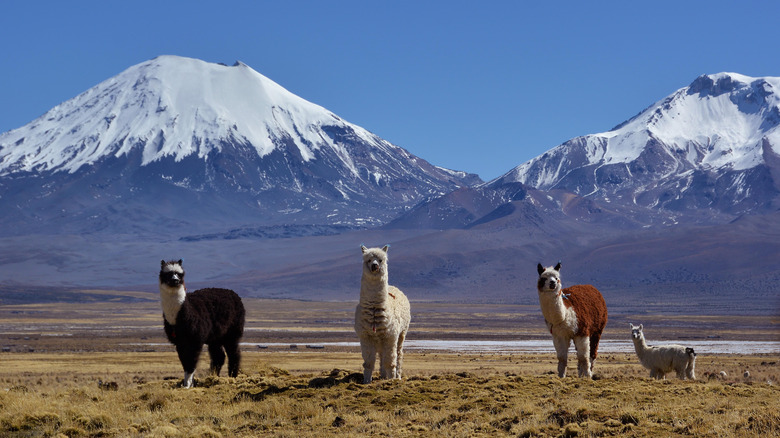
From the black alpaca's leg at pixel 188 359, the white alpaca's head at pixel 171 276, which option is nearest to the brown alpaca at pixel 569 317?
the black alpaca's leg at pixel 188 359

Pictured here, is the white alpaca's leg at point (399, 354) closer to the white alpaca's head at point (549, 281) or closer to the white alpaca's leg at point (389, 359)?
the white alpaca's leg at point (389, 359)

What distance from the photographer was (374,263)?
18906 mm

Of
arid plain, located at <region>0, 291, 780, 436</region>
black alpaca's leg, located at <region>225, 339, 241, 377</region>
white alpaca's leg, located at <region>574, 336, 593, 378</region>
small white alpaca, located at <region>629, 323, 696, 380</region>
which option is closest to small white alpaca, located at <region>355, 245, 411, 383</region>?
arid plain, located at <region>0, 291, 780, 436</region>

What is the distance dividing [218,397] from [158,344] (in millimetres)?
47106

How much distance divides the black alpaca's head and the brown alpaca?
724 centimetres

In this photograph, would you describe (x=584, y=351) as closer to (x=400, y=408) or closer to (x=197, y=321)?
(x=400, y=408)

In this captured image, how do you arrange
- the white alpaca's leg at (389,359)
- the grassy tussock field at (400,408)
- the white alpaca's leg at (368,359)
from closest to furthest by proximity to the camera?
the grassy tussock field at (400,408) < the white alpaca's leg at (368,359) < the white alpaca's leg at (389,359)

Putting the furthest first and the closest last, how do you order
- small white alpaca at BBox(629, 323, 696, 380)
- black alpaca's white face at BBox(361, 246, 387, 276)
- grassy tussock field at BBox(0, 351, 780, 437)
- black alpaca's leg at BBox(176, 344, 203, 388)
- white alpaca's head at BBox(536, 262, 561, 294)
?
small white alpaca at BBox(629, 323, 696, 380)
black alpaca's leg at BBox(176, 344, 203, 388)
white alpaca's head at BBox(536, 262, 561, 294)
black alpaca's white face at BBox(361, 246, 387, 276)
grassy tussock field at BBox(0, 351, 780, 437)

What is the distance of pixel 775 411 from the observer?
14.9m

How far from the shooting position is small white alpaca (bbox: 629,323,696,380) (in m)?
25.2

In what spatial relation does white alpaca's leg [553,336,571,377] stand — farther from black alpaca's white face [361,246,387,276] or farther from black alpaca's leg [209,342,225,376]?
black alpaca's leg [209,342,225,376]

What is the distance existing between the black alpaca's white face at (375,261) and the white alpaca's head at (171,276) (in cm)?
388

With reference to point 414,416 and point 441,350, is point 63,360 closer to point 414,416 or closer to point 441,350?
point 441,350

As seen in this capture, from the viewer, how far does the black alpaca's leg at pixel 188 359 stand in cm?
2038
